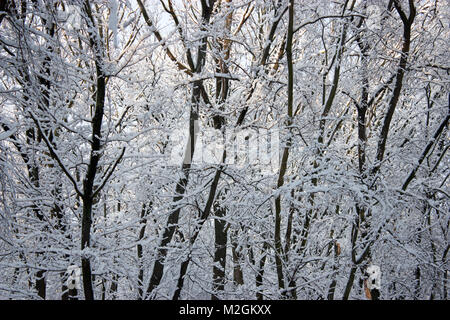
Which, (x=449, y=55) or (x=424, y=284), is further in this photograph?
(x=424, y=284)

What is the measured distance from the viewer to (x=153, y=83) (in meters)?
4.98

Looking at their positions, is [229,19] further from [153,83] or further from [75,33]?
[75,33]

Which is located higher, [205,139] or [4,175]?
[205,139]

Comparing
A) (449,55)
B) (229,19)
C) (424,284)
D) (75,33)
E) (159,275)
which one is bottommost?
(424,284)

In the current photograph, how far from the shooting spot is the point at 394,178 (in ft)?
19.4

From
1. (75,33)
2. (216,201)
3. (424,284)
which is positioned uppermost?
(75,33)
